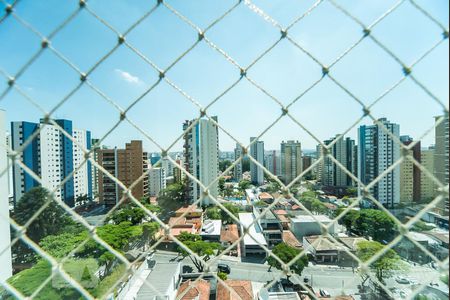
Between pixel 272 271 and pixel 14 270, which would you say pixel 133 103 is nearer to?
pixel 272 271

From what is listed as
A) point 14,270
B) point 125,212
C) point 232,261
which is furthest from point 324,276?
point 14,270

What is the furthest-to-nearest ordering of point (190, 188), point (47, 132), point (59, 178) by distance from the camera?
point (190, 188)
point (59, 178)
point (47, 132)

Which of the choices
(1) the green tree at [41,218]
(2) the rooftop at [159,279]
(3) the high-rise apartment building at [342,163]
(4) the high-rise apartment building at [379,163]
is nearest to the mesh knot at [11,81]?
(2) the rooftop at [159,279]

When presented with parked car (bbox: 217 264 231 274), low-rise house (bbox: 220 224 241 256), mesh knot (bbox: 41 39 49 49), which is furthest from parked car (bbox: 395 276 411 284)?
mesh knot (bbox: 41 39 49 49)

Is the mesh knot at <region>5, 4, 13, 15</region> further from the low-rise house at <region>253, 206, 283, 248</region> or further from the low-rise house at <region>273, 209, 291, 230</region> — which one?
the low-rise house at <region>273, 209, 291, 230</region>

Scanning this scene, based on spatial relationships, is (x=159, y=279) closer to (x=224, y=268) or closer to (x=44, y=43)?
(x=224, y=268)

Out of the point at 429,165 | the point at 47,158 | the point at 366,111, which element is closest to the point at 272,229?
the point at 429,165

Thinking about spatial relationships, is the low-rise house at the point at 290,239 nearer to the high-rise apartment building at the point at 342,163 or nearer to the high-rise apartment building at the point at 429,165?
the high-rise apartment building at the point at 429,165
